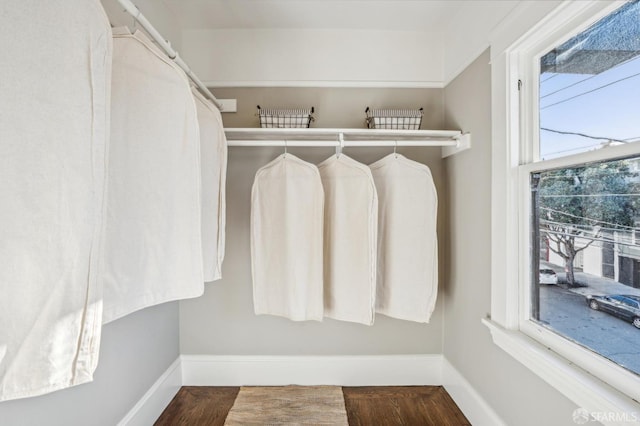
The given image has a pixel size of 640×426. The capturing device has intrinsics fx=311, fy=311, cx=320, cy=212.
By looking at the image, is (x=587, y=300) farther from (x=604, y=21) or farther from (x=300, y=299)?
(x=300, y=299)

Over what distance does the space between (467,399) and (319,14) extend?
2.37m

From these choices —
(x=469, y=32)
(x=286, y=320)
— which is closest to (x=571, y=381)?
(x=286, y=320)

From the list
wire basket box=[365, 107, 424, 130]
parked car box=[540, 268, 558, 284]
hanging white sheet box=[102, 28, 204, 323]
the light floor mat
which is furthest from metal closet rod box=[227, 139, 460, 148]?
the light floor mat

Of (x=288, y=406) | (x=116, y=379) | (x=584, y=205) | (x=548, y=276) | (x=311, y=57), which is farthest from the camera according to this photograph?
(x=311, y=57)

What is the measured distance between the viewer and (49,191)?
67 centimetres

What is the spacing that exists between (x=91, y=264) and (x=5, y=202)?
0.21 metres

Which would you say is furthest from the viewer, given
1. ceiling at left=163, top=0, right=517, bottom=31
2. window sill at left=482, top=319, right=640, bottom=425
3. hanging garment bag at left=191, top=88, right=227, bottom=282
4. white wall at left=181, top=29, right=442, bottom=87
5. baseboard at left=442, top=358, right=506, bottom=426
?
white wall at left=181, top=29, right=442, bottom=87

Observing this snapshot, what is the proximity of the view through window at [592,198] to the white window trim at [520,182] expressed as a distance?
41 mm

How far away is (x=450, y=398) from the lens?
1.88 meters

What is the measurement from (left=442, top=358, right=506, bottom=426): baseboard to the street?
1.89 ft

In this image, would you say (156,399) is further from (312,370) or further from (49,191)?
(49,191)

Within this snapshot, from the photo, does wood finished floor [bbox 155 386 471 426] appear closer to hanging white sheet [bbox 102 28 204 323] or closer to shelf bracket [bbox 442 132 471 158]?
hanging white sheet [bbox 102 28 204 323]

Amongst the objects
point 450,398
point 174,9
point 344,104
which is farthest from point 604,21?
point 174,9

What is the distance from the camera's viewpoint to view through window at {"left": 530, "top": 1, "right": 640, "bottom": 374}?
95 centimetres
